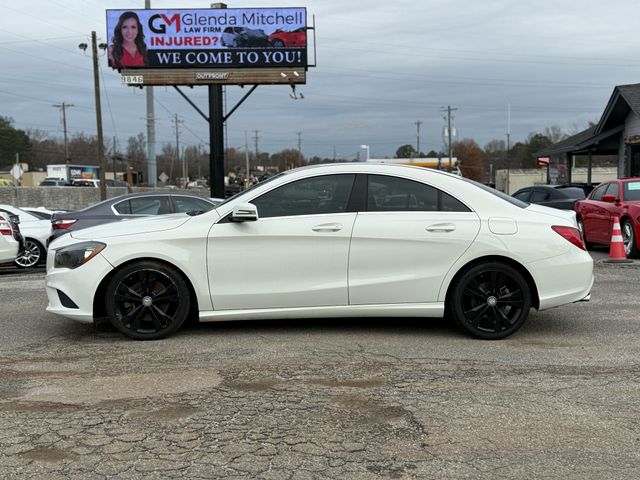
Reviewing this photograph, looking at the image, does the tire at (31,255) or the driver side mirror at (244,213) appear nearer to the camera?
the driver side mirror at (244,213)

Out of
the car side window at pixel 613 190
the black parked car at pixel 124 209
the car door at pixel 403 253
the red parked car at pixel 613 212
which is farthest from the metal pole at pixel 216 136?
the car door at pixel 403 253

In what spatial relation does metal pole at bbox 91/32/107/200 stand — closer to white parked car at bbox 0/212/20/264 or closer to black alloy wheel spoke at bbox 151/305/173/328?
white parked car at bbox 0/212/20/264

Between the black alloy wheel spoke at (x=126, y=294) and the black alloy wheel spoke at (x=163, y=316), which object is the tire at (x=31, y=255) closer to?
the black alloy wheel spoke at (x=126, y=294)

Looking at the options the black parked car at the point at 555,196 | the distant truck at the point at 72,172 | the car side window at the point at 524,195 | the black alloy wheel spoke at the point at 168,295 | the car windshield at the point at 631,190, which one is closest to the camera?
the black alloy wheel spoke at the point at 168,295

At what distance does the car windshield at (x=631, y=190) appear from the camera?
12227 mm

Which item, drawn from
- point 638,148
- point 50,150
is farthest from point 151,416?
point 50,150

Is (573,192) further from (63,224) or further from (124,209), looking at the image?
(63,224)

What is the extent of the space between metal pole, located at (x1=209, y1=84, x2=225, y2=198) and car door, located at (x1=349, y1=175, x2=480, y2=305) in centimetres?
1918

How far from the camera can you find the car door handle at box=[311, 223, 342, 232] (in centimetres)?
569

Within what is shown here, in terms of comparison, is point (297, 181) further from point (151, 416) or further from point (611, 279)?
point (611, 279)

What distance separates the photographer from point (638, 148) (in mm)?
23172

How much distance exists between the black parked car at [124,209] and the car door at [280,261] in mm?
4701

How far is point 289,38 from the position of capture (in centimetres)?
2406

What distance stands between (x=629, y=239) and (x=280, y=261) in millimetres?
8825
